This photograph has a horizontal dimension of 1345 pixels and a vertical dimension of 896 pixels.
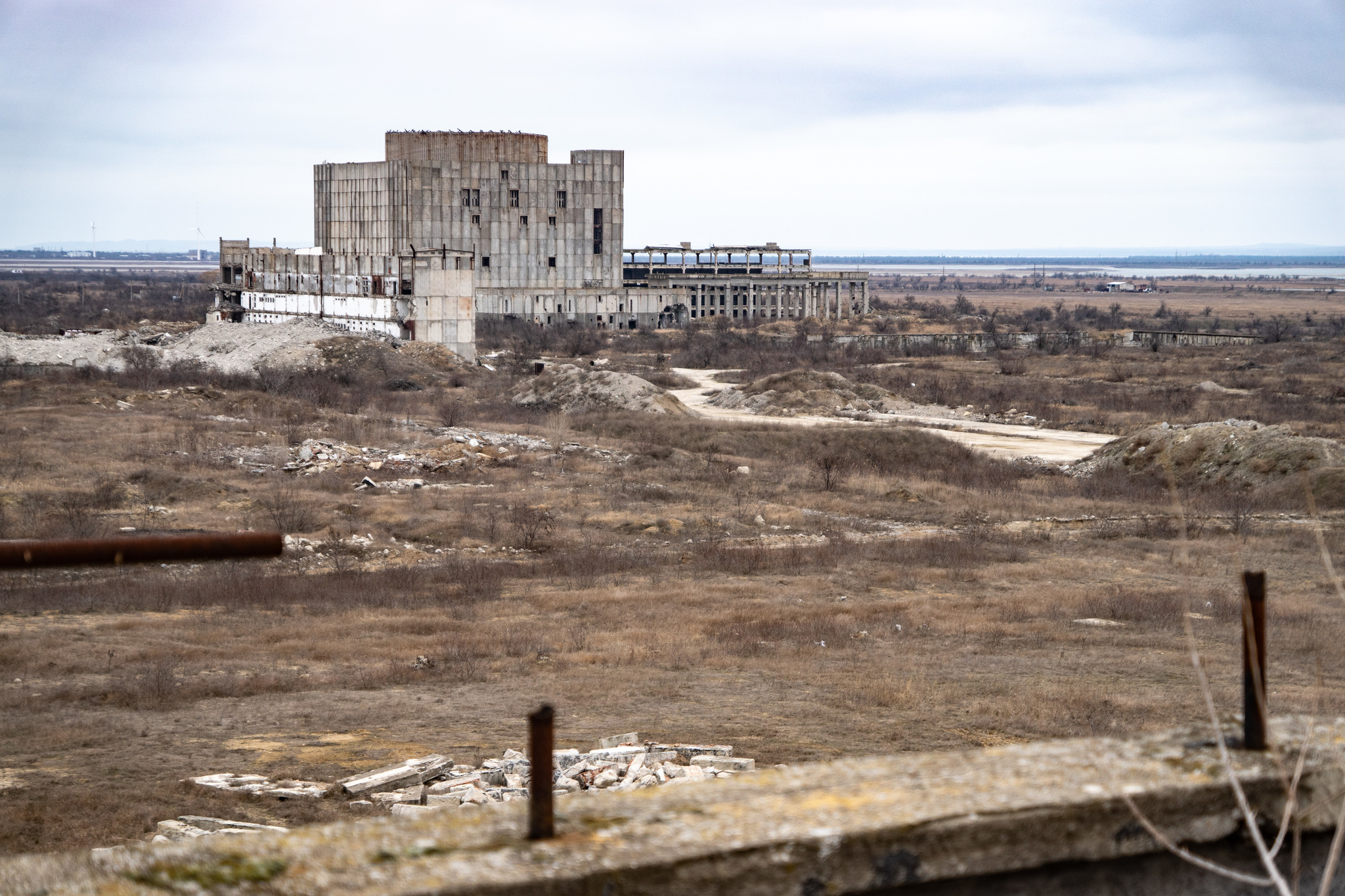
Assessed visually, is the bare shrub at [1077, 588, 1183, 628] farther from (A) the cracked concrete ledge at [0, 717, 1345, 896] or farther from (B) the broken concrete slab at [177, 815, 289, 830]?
(A) the cracked concrete ledge at [0, 717, 1345, 896]

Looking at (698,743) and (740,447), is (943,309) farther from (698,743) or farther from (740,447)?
(698,743)

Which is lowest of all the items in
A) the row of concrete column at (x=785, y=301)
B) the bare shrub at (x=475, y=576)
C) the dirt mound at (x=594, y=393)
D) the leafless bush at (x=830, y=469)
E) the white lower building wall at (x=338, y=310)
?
the bare shrub at (x=475, y=576)

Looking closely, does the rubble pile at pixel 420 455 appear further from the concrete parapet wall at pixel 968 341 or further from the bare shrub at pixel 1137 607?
the concrete parapet wall at pixel 968 341

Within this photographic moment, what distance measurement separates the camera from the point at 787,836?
2826 millimetres

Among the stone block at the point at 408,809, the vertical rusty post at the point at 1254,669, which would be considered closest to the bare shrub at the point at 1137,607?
the stone block at the point at 408,809

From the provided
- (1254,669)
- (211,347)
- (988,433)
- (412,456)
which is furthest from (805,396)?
(1254,669)

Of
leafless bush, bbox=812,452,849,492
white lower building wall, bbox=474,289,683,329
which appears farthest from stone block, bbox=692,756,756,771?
white lower building wall, bbox=474,289,683,329

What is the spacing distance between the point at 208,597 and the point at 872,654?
389 inches

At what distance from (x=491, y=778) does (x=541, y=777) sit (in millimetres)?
7755

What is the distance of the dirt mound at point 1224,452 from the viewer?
32.6 meters

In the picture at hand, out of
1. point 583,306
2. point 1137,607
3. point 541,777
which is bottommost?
point 1137,607

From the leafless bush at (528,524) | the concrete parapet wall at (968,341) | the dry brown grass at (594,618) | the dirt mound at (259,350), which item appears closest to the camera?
the dry brown grass at (594,618)

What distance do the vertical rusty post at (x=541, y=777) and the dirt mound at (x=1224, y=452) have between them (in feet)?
103

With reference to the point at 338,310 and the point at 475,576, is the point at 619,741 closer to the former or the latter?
the point at 475,576
